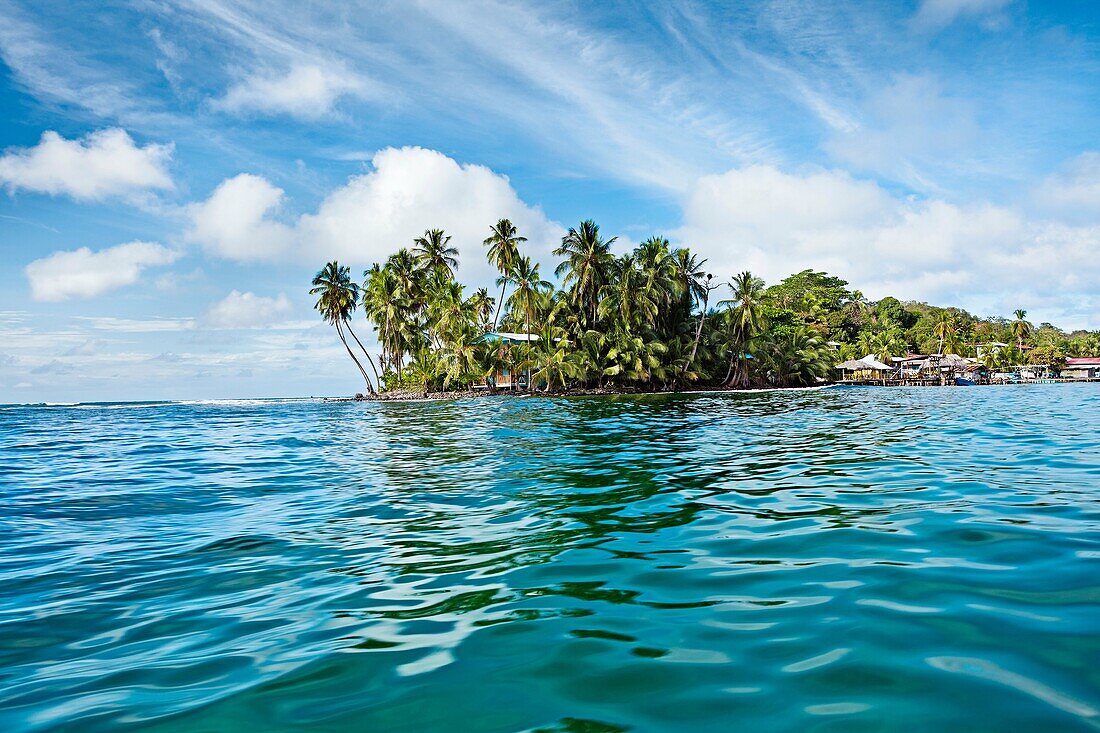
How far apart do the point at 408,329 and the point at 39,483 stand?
164 ft

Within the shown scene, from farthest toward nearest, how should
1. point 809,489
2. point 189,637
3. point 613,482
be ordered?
point 613,482, point 809,489, point 189,637

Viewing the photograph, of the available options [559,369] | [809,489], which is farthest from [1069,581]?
[559,369]

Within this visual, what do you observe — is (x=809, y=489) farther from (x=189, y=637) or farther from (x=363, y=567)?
(x=189, y=637)

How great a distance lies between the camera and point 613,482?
8.38 meters

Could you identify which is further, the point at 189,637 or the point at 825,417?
the point at 825,417

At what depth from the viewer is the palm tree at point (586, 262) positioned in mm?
50062

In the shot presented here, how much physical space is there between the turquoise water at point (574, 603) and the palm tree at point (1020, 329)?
327 feet

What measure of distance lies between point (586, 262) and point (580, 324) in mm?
5125

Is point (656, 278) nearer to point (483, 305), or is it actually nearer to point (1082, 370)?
point (483, 305)

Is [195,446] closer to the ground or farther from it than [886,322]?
closer to the ground

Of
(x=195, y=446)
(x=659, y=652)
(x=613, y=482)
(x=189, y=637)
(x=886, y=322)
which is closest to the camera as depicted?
(x=659, y=652)

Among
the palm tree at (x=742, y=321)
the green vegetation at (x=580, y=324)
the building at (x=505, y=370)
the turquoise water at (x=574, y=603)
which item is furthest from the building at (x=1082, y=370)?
the turquoise water at (x=574, y=603)

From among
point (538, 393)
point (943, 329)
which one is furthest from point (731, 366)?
point (943, 329)

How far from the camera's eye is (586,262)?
5012cm
